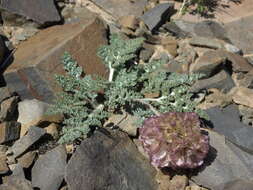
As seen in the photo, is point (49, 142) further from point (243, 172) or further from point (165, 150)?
point (243, 172)

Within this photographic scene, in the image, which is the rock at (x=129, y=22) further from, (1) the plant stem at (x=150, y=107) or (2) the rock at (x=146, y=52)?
(1) the plant stem at (x=150, y=107)

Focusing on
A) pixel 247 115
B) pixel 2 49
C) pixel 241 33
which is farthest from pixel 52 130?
pixel 241 33

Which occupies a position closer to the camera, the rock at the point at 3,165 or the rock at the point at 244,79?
the rock at the point at 3,165

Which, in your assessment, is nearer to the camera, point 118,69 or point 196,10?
point 118,69

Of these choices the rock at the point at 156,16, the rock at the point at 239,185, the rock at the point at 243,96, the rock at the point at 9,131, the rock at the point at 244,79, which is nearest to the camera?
the rock at the point at 239,185

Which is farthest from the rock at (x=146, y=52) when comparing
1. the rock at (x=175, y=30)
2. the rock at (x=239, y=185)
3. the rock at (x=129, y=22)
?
the rock at (x=239, y=185)

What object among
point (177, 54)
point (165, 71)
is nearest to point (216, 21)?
point (177, 54)
